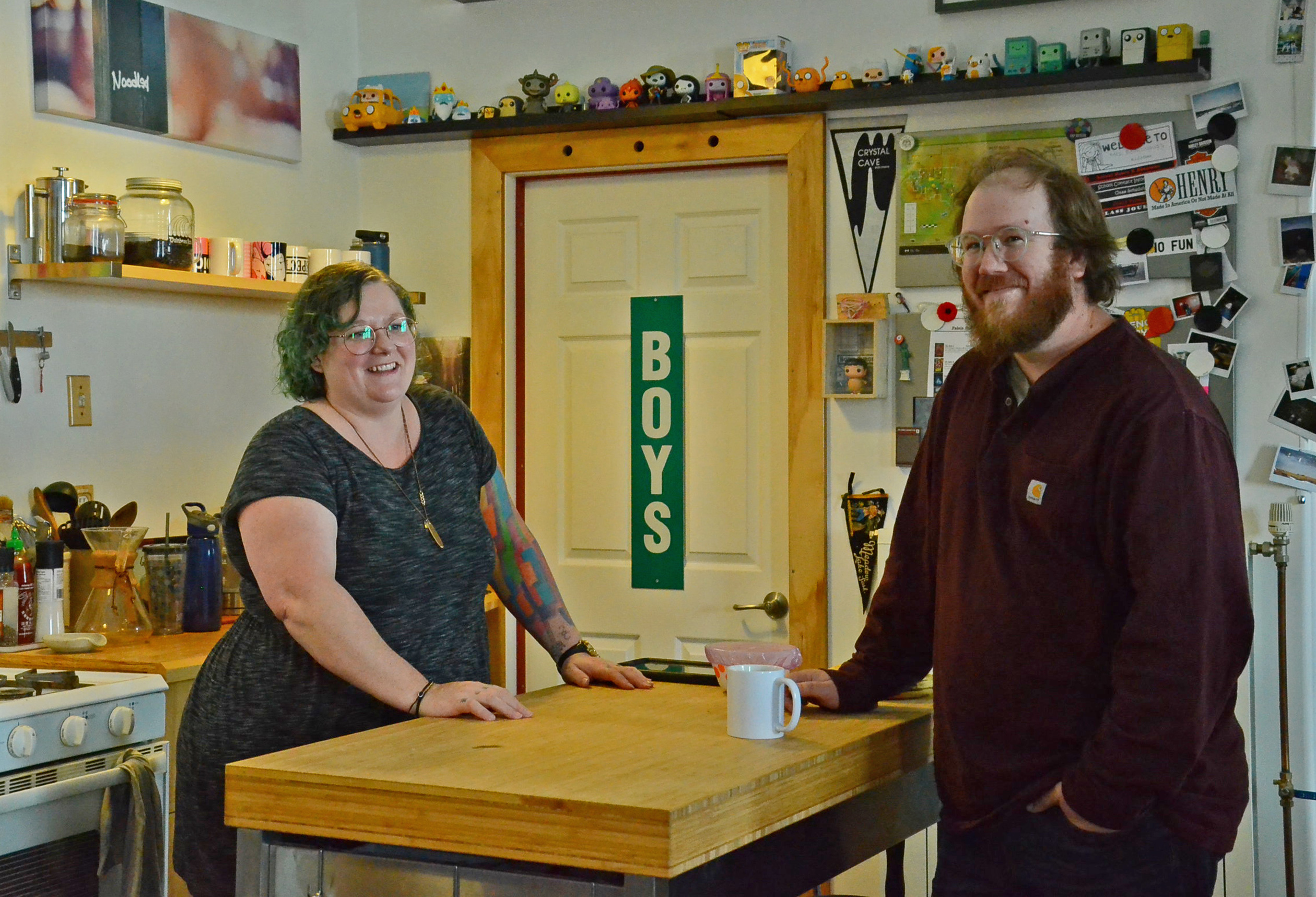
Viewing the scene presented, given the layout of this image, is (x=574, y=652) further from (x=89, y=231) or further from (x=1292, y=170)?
(x=1292, y=170)

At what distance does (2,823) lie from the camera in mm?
2416

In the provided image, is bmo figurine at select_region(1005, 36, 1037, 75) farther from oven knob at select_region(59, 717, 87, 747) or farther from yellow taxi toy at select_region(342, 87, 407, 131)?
oven knob at select_region(59, 717, 87, 747)

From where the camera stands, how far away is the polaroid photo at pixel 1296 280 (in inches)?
126

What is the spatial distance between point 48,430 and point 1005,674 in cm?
238

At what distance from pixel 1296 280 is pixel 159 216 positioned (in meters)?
2.57

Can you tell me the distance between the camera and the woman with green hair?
197 centimetres

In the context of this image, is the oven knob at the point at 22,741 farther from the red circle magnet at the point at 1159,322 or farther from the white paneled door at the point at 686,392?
the red circle magnet at the point at 1159,322

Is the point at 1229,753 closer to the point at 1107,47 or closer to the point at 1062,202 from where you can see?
the point at 1062,202

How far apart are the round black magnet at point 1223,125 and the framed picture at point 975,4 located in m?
0.48

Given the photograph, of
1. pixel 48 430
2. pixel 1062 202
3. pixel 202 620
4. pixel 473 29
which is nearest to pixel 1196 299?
pixel 1062 202

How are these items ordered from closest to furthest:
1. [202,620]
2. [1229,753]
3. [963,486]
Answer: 1. [1229,753]
2. [963,486]
3. [202,620]

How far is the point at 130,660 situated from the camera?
291cm

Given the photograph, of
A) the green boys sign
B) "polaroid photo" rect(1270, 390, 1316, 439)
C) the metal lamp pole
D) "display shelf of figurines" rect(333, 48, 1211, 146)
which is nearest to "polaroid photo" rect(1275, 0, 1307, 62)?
"display shelf of figurines" rect(333, 48, 1211, 146)

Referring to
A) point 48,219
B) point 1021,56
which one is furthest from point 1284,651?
point 48,219
